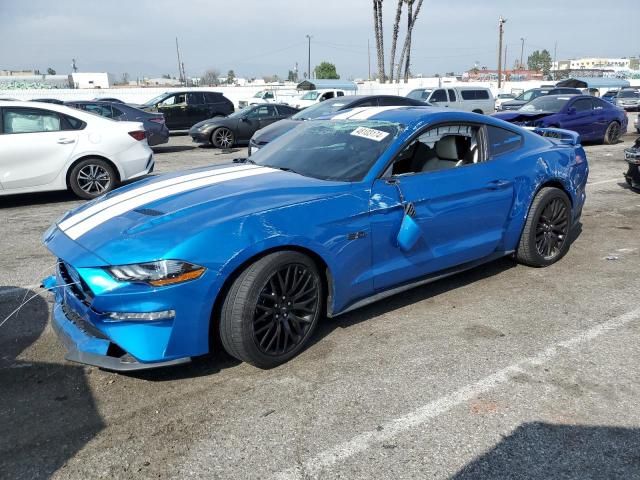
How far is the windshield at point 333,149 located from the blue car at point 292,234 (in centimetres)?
1

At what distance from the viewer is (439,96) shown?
2117cm

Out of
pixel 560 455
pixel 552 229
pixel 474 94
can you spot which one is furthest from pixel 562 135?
pixel 474 94

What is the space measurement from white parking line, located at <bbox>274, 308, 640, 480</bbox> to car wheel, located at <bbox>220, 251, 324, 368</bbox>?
0.79 metres

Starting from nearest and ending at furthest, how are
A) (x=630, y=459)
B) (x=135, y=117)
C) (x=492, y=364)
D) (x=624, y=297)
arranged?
(x=630, y=459) < (x=492, y=364) < (x=624, y=297) < (x=135, y=117)

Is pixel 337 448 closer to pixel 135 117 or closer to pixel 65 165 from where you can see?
pixel 65 165

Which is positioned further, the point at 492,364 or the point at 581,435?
the point at 492,364

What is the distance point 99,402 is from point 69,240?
36.7 inches

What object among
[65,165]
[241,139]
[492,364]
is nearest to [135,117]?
[241,139]

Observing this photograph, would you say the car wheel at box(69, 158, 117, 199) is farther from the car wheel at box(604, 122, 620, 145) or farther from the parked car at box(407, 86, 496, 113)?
the parked car at box(407, 86, 496, 113)

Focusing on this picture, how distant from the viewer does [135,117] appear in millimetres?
14273

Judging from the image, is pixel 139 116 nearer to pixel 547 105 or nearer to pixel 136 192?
pixel 547 105

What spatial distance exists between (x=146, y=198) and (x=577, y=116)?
13.7m

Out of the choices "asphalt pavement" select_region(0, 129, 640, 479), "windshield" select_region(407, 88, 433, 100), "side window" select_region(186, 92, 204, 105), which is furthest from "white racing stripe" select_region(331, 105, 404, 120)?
"windshield" select_region(407, 88, 433, 100)

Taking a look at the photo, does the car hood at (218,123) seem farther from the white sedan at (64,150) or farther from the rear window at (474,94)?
the rear window at (474,94)
